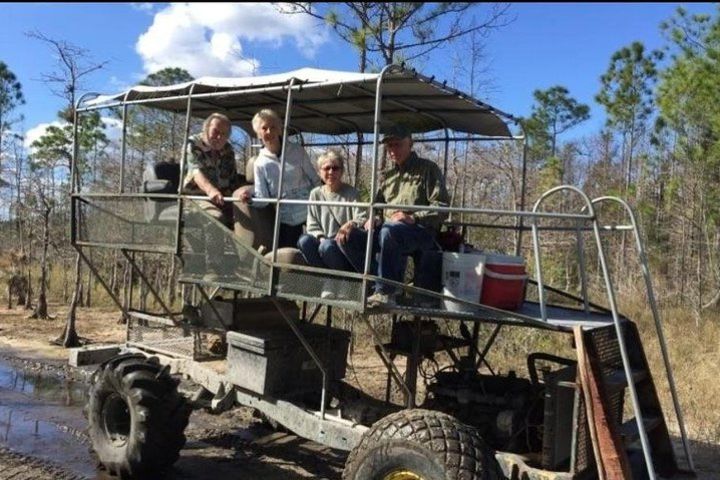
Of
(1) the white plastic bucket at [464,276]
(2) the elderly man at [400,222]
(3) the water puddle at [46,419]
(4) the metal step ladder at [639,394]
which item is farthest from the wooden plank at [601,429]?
(3) the water puddle at [46,419]

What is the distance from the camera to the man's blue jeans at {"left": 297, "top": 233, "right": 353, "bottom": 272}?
492 cm

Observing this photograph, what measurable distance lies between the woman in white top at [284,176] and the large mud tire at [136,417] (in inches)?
58.4

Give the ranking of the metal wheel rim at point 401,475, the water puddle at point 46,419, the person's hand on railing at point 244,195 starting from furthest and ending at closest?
the water puddle at point 46,419
the person's hand on railing at point 244,195
the metal wheel rim at point 401,475

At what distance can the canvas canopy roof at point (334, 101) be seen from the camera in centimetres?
493

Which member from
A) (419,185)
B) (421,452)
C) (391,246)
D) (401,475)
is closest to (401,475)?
(401,475)

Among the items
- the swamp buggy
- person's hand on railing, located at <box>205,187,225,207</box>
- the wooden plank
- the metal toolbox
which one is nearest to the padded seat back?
the swamp buggy

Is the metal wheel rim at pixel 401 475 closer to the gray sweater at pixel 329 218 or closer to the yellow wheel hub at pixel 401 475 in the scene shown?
the yellow wheel hub at pixel 401 475

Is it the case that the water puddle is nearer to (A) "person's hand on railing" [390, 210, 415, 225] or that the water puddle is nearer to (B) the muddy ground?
(B) the muddy ground

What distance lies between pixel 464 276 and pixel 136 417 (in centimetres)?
270

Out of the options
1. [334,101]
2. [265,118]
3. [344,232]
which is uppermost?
[334,101]

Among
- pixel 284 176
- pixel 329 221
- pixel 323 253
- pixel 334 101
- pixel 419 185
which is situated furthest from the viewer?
pixel 334 101

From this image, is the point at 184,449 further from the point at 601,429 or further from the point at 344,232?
the point at 601,429

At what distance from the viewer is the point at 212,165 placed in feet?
20.3

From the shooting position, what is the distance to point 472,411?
5113 mm
